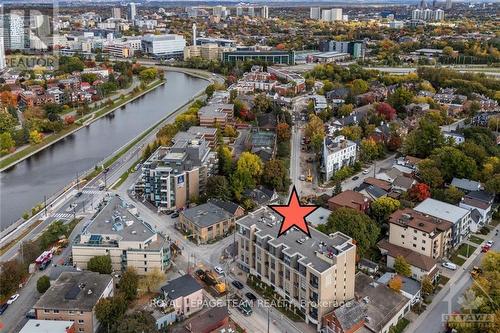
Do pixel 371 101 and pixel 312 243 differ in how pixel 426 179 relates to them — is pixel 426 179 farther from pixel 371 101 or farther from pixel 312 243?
pixel 371 101

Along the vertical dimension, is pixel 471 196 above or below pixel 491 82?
below

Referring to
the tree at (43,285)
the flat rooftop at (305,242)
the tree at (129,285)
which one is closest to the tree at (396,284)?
the flat rooftop at (305,242)

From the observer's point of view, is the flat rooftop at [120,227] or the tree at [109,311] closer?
the tree at [109,311]

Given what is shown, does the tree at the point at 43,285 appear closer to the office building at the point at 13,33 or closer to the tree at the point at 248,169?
the tree at the point at 248,169

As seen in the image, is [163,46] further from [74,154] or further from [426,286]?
[426,286]

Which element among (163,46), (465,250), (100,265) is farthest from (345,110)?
(163,46)

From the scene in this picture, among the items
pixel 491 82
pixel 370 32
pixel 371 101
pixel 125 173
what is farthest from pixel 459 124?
pixel 370 32

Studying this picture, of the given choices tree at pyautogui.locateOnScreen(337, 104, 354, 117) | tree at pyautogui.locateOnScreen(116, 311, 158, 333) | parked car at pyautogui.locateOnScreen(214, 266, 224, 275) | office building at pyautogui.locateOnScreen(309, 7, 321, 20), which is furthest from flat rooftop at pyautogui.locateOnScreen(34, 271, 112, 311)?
office building at pyautogui.locateOnScreen(309, 7, 321, 20)

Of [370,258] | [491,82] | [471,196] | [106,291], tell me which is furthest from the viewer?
[491,82]
